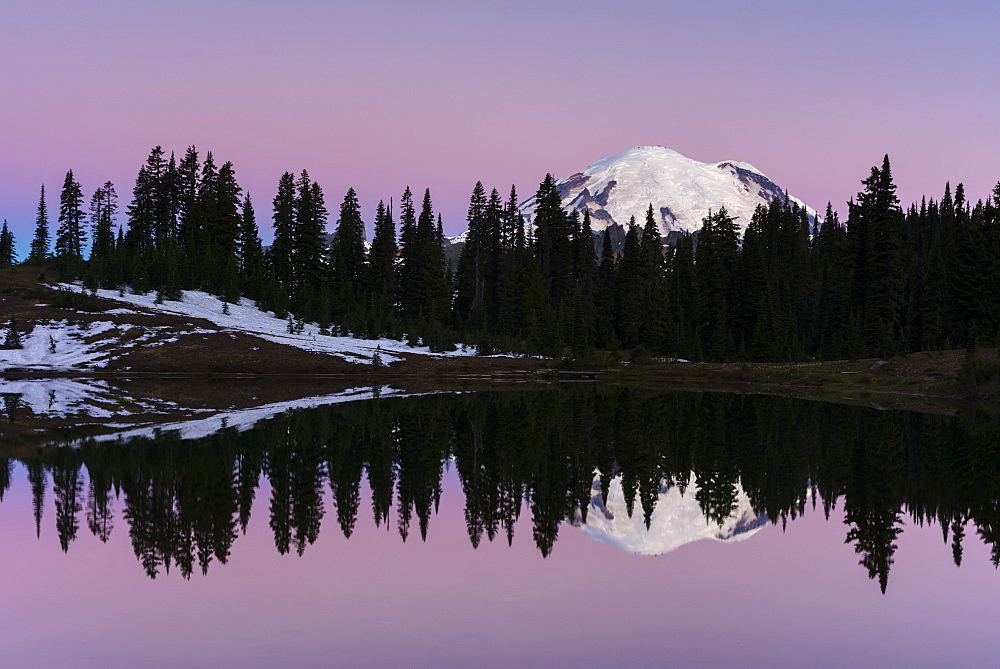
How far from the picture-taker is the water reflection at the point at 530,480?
53.0 ft

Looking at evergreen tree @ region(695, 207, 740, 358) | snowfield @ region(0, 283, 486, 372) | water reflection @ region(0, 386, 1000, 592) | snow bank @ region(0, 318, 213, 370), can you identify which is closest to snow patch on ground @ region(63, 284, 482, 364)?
snowfield @ region(0, 283, 486, 372)

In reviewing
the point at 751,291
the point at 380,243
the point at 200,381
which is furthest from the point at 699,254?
the point at 200,381

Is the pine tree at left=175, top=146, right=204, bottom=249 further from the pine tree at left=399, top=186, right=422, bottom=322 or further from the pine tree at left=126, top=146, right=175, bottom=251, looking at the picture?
the pine tree at left=399, top=186, right=422, bottom=322

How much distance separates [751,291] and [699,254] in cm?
1294

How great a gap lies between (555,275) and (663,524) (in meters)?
93.3

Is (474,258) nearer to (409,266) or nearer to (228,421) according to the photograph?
(409,266)

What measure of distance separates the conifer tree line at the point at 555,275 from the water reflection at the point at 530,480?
46.7 m

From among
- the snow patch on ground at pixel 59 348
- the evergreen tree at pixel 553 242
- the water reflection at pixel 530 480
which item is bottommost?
the water reflection at pixel 530 480

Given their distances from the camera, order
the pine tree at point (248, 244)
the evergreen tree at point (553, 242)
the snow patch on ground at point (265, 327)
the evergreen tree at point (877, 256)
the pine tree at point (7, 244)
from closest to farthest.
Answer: the snow patch on ground at point (265, 327), the evergreen tree at point (877, 256), the pine tree at point (248, 244), the evergreen tree at point (553, 242), the pine tree at point (7, 244)

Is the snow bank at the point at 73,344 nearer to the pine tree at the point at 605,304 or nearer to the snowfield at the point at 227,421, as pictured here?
the snowfield at the point at 227,421

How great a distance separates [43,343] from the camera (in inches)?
2435

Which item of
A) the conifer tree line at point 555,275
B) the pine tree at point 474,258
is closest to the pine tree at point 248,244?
the conifer tree line at point 555,275

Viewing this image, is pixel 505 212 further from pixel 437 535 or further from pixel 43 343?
pixel 437 535

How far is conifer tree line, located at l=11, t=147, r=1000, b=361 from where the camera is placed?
79250mm
